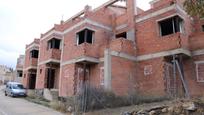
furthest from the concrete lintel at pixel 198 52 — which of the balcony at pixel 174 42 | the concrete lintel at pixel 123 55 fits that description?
the concrete lintel at pixel 123 55

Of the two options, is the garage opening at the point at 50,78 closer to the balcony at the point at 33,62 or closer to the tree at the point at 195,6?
the balcony at the point at 33,62

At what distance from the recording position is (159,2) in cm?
2062

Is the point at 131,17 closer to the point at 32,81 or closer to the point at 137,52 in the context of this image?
the point at 137,52

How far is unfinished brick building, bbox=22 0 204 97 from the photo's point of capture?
1638cm

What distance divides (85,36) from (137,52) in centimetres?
499

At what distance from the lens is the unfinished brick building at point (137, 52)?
16.4m

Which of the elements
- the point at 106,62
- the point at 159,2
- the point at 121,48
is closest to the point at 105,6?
the point at 159,2

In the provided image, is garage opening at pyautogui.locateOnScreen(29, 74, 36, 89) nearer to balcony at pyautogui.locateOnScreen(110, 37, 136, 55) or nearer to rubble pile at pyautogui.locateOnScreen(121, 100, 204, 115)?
balcony at pyautogui.locateOnScreen(110, 37, 136, 55)

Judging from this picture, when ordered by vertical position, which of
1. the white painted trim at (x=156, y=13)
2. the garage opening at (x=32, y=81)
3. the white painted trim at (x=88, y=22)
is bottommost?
the garage opening at (x=32, y=81)

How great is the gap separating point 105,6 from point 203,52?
454 inches

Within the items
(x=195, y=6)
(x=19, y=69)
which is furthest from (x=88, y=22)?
(x=19, y=69)

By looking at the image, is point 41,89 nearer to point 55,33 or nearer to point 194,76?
point 55,33

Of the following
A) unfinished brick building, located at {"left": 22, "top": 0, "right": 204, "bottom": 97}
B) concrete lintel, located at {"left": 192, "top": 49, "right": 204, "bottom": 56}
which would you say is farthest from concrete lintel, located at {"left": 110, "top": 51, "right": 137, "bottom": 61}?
concrete lintel, located at {"left": 192, "top": 49, "right": 204, "bottom": 56}

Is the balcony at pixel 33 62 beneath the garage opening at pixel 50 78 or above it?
above
